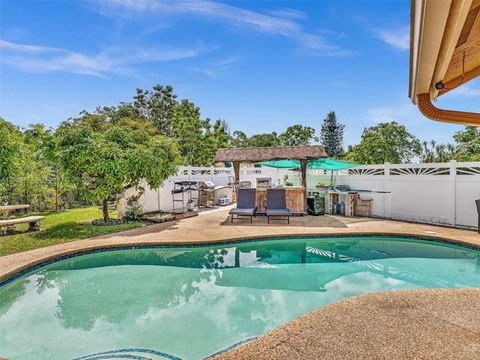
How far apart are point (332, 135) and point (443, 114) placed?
154 ft

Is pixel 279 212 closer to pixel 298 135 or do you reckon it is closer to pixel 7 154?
pixel 7 154

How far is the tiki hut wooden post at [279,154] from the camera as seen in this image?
12.3 meters

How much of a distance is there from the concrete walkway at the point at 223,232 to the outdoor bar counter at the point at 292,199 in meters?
0.80

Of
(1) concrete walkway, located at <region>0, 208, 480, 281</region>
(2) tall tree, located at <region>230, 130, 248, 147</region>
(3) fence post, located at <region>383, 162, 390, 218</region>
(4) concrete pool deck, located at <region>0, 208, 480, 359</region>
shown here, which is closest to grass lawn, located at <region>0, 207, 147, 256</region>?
(1) concrete walkway, located at <region>0, 208, 480, 281</region>

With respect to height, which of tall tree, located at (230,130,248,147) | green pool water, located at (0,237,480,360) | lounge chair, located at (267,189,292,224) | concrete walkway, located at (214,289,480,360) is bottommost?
green pool water, located at (0,237,480,360)

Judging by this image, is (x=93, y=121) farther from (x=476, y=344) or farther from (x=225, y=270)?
(x=476, y=344)

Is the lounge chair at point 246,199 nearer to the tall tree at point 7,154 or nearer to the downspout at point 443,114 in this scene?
the tall tree at point 7,154

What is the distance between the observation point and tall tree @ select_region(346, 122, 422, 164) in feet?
97.0

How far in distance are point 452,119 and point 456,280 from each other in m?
5.09

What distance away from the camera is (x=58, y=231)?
9.39 m

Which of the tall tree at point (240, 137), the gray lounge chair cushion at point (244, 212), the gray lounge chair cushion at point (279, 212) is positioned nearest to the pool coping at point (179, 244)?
the gray lounge chair cushion at point (279, 212)

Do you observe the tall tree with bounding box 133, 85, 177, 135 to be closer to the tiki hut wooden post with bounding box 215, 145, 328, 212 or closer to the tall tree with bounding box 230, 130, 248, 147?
the tall tree with bounding box 230, 130, 248, 147

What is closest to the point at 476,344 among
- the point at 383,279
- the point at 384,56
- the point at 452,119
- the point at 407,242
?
the point at 452,119

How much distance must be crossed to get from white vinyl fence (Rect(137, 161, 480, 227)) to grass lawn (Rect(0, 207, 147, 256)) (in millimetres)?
2586
